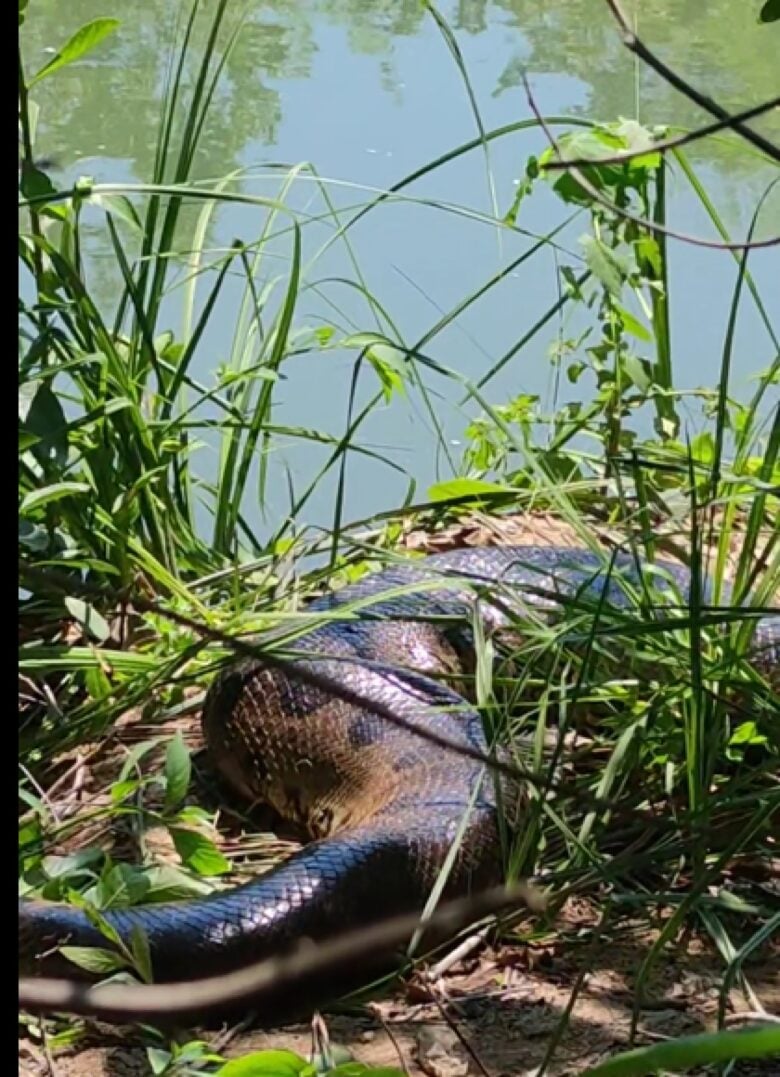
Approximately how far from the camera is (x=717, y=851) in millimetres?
2145

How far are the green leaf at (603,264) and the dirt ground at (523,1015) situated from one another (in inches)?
38.0

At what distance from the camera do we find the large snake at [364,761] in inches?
80.3

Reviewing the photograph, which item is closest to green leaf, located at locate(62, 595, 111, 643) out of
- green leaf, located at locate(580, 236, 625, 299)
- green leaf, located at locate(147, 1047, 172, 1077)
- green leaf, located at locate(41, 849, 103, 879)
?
green leaf, located at locate(41, 849, 103, 879)

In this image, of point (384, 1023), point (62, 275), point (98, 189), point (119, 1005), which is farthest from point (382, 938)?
point (62, 275)

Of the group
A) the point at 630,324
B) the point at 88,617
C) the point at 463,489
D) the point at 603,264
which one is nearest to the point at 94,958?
the point at 88,617

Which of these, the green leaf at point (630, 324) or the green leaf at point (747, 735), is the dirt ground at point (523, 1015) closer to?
the green leaf at point (747, 735)

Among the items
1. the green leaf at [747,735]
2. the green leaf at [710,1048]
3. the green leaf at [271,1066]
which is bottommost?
the green leaf at [747,735]

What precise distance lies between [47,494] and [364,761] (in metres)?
0.62

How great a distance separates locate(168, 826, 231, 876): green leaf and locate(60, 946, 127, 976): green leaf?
408 millimetres

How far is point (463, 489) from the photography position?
333cm

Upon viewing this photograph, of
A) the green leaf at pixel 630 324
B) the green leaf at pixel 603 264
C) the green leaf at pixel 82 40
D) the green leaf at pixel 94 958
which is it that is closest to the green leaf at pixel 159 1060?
the green leaf at pixel 94 958

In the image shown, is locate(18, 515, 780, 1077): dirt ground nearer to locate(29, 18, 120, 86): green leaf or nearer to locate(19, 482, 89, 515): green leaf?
locate(19, 482, 89, 515): green leaf

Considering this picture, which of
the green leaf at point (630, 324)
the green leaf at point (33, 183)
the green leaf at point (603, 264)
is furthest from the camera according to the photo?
the green leaf at point (630, 324)

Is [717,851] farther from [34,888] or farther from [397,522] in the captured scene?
[397,522]
